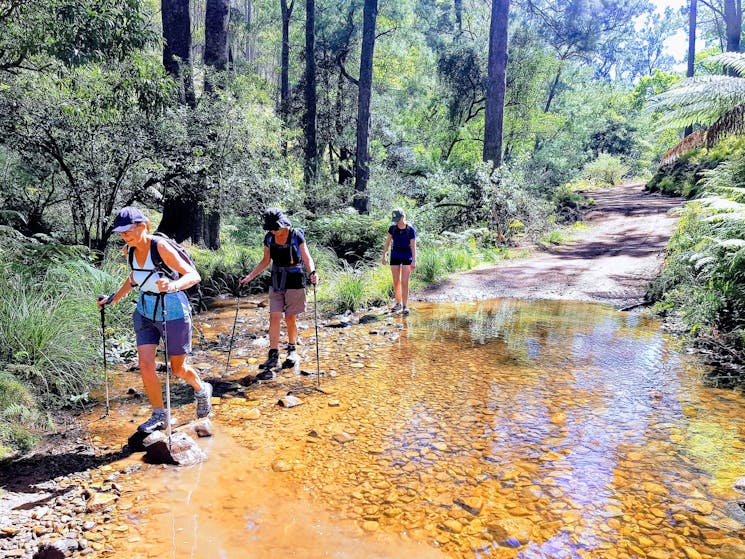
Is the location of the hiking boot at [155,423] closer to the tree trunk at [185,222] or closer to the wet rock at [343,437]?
the wet rock at [343,437]

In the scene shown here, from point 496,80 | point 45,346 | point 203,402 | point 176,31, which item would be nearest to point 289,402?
point 203,402

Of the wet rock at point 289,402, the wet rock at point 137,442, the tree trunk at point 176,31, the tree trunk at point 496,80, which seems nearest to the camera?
the wet rock at point 137,442

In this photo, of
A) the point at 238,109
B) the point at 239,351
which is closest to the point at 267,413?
the point at 239,351

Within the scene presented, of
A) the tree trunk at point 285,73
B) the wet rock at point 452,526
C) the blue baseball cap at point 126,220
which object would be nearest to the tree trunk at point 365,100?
the tree trunk at point 285,73

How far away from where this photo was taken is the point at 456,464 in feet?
12.9

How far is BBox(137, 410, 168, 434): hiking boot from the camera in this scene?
425cm

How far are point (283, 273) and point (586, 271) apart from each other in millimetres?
8257

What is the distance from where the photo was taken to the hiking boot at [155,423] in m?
4.25

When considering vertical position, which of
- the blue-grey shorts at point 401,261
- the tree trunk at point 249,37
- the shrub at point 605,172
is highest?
the tree trunk at point 249,37

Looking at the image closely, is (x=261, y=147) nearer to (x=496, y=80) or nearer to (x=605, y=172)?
(x=496, y=80)

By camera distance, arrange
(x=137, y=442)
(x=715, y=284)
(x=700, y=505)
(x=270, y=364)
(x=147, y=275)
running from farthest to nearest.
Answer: (x=715, y=284), (x=270, y=364), (x=137, y=442), (x=147, y=275), (x=700, y=505)

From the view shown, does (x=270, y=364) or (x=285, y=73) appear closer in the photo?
(x=270, y=364)

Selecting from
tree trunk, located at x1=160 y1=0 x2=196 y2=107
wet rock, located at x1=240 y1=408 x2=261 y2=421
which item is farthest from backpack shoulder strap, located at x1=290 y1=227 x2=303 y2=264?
tree trunk, located at x1=160 y1=0 x2=196 y2=107

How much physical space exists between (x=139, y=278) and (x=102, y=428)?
1.57 m
